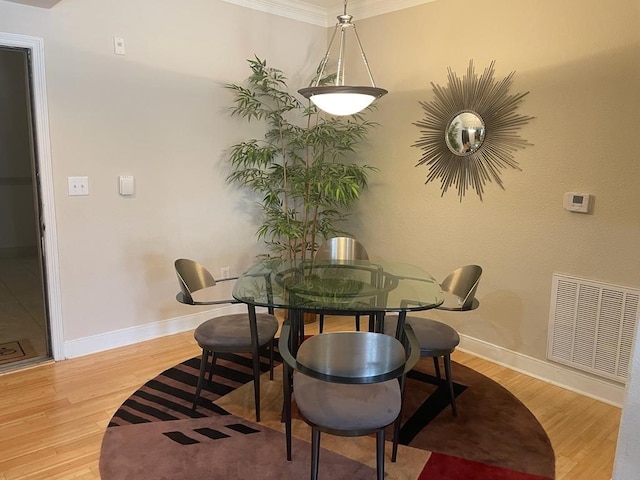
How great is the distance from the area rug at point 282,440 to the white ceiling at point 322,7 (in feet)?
9.53

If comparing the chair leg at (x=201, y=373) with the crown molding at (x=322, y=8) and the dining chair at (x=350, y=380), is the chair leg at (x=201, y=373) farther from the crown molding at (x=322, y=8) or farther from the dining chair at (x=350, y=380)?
the crown molding at (x=322, y=8)

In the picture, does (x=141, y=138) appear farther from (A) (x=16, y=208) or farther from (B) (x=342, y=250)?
(A) (x=16, y=208)

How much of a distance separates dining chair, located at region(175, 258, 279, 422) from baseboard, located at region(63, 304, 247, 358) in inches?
43.9

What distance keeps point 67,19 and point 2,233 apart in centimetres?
422

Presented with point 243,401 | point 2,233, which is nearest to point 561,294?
point 243,401

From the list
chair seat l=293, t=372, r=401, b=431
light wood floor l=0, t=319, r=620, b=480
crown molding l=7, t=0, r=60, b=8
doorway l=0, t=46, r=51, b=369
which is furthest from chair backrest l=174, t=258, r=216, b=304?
doorway l=0, t=46, r=51, b=369

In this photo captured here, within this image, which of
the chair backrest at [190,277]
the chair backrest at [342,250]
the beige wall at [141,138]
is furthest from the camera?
the chair backrest at [342,250]

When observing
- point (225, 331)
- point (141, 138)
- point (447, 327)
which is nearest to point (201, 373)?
point (225, 331)

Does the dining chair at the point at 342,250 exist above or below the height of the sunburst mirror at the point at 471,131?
below

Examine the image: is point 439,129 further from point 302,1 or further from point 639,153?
point 302,1

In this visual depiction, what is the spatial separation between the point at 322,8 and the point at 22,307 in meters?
3.83

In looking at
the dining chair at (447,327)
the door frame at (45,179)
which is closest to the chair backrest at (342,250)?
the dining chair at (447,327)

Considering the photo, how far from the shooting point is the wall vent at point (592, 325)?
2.73 m

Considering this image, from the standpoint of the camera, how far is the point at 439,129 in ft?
11.7
